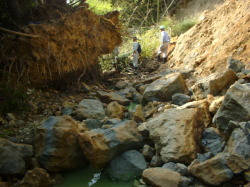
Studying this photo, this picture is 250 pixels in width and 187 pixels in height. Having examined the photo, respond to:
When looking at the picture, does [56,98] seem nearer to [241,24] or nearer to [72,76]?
[72,76]

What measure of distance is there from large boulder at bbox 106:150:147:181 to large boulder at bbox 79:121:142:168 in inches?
3.1

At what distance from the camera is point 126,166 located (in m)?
3.14

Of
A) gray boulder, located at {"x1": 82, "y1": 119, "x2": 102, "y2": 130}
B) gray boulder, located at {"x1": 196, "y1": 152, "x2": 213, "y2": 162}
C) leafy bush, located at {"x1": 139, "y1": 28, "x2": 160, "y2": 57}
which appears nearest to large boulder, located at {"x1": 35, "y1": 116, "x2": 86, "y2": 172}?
gray boulder, located at {"x1": 82, "y1": 119, "x2": 102, "y2": 130}

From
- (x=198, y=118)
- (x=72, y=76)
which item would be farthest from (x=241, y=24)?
(x=72, y=76)

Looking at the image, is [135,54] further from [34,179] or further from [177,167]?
[34,179]

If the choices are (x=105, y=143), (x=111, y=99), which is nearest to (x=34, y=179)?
(x=105, y=143)

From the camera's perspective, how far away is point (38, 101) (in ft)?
16.6

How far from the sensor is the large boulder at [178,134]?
2.98 m

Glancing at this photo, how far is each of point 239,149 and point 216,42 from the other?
5025 millimetres

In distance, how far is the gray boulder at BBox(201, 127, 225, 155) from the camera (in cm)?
310

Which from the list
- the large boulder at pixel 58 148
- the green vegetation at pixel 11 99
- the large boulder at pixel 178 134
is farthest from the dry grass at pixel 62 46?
the large boulder at pixel 178 134

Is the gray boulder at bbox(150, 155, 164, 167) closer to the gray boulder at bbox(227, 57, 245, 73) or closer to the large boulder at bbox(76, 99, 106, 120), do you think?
the large boulder at bbox(76, 99, 106, 120)

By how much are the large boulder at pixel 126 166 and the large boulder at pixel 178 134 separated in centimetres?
29

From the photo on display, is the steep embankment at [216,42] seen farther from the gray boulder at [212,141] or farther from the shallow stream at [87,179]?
the shallow stream at [87,179]
